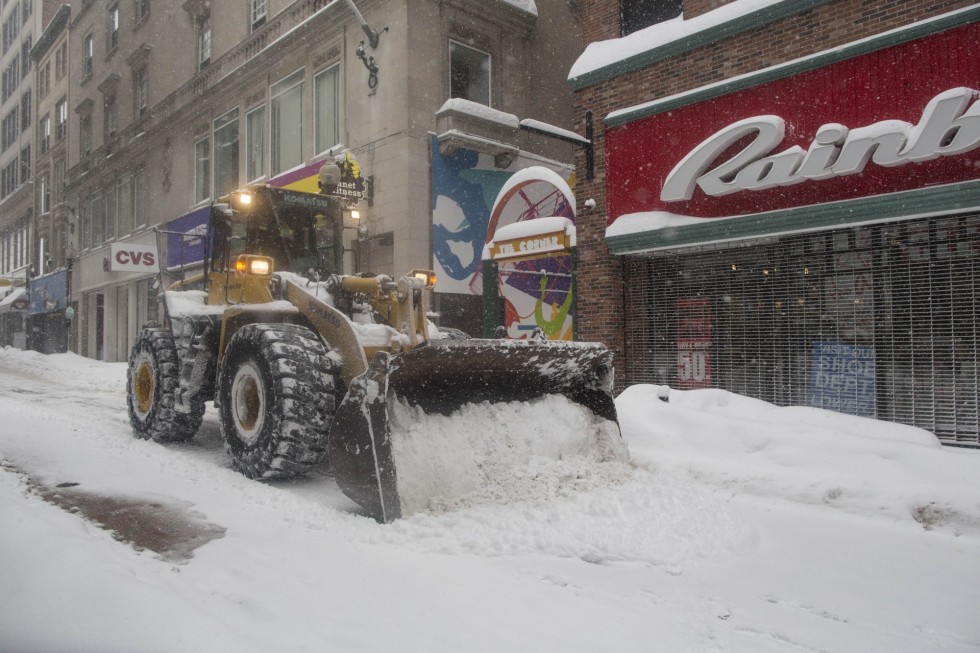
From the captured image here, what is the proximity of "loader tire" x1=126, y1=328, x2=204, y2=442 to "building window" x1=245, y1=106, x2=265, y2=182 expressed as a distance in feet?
38.6

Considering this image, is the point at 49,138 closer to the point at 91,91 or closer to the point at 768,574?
the point at 91,91

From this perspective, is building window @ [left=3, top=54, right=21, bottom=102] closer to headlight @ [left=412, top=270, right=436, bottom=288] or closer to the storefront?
the storefront

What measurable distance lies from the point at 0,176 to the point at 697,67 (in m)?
50.5

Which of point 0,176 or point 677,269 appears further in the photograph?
point 0,176

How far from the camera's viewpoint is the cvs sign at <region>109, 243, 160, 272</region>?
20031 millimetres

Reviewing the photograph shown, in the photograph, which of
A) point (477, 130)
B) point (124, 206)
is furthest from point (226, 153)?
point (477, 130)

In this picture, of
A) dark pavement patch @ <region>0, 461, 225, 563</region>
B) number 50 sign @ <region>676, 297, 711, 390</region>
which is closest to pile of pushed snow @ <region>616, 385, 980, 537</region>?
number 50 sign @ <region>676, 297, 711, 390</region>

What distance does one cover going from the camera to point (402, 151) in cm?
1391

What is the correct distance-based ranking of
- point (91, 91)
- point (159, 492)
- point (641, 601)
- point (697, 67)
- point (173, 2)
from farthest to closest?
point (91, 91), point (173, 2), point (697, 67), point (159, 492), point (641, 601)

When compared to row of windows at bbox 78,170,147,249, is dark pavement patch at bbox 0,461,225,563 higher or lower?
lower

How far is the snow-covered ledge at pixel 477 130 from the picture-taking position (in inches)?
554

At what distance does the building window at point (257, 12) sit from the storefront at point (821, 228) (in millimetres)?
12756

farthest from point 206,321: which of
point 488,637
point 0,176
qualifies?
point 0,176

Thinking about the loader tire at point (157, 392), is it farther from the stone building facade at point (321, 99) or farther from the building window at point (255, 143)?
the building window at point (255, 143)
